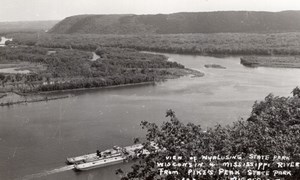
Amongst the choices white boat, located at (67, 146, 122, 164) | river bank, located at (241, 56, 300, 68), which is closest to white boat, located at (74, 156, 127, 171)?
white boat, located at (67, 146, 122, 164)

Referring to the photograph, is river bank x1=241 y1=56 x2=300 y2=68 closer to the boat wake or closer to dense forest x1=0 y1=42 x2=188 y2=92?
dense forest x1=0 y1=42 x2=188 y2=92

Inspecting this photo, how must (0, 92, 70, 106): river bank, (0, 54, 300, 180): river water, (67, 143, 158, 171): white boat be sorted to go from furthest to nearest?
1. (0, 92, 70, 106): river bank
2. (0, 54, 300, 180): river water
3. (67, 143, 158, 171): white boat

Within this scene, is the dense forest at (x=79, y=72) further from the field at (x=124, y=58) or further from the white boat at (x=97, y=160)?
the white boat at (x=97, y=160)

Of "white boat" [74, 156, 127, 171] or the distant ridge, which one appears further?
the distant ridge

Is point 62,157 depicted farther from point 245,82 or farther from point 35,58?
point 35,58

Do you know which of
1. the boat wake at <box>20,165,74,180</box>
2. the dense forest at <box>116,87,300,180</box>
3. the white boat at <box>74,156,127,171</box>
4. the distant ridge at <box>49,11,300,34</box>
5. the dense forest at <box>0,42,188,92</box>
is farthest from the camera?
the distant ridge at <box>49,11,300,34</box>

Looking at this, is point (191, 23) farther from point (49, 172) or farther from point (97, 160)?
point (49, 172)

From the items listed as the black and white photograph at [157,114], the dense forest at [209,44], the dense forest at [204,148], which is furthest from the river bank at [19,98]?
the dense forest at [209,44]

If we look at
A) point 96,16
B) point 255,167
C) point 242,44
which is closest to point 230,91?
point 255,167
